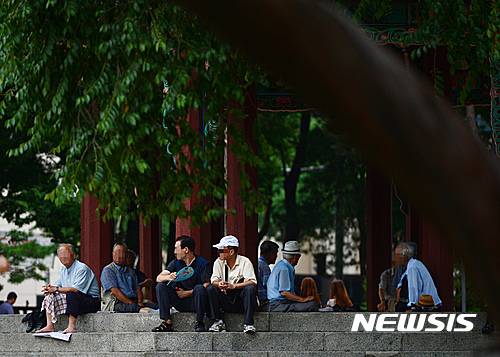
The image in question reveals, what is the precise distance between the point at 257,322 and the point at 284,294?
0.64 meters

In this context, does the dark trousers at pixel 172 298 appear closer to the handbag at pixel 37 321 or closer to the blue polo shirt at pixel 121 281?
the blue polo shirt at pixel 121 281

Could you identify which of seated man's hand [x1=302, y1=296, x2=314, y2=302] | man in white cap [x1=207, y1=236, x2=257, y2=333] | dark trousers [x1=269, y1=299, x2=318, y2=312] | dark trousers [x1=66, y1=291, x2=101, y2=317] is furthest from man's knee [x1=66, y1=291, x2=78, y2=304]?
seated man's hand [x1=302, y1=296, x2=314, y2=302]

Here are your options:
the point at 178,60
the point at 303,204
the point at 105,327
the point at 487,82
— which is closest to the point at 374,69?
the point at 178,60

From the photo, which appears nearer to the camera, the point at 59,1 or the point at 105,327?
the point at 59,1

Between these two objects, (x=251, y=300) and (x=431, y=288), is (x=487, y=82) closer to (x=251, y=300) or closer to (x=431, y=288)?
(x=431, y=288)

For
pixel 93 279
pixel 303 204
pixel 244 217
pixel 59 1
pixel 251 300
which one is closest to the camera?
pixel 59 1

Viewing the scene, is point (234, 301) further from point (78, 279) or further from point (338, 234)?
point (338, 234)

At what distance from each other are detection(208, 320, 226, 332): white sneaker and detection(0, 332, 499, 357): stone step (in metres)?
0.11

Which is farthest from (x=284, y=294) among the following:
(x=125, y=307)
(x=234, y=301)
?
(x=125, y=307)

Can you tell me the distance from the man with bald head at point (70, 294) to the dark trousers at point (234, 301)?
1702 millimetres

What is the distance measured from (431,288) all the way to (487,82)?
5229 millimetres

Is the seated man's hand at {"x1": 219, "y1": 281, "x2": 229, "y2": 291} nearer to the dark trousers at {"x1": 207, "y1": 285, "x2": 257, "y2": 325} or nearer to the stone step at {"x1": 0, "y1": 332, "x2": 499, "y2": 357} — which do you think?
the dark trousers at {"x1": 207, "y1": 285, "x2": 257, "y2": 325}

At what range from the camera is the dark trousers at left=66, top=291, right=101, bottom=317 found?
10352mm

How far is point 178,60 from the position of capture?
7.68m
